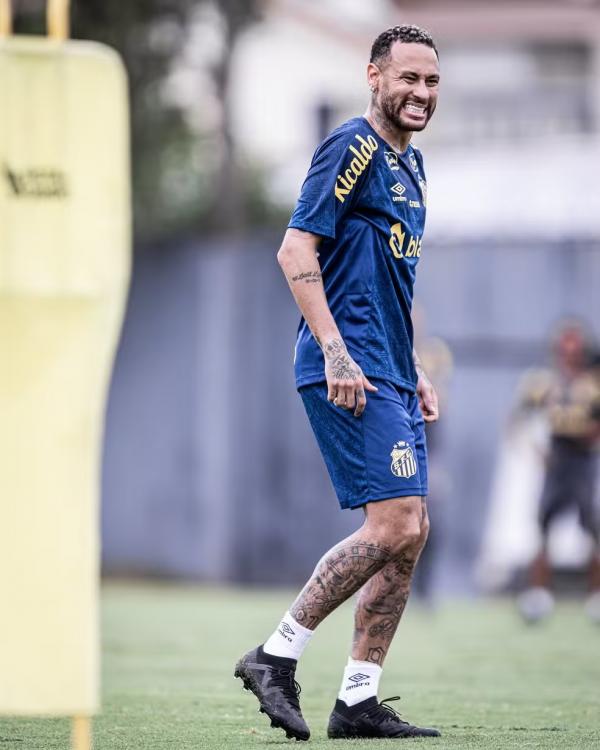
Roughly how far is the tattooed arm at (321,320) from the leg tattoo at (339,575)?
1.52 feet

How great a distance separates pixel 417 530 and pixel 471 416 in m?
12.8

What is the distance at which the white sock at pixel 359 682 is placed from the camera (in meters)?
6.12

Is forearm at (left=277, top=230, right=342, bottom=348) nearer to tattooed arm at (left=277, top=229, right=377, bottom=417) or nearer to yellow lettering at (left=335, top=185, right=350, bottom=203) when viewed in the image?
tattooed arm at (left=277, top=229, right=377, bottom=417)

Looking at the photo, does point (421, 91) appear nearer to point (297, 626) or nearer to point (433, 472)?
point (297, 626)

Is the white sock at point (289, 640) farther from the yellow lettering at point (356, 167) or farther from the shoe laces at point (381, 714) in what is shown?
the yellow lettering at point (356, 167)

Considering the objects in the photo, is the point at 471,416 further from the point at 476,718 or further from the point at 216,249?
the point at 476,718

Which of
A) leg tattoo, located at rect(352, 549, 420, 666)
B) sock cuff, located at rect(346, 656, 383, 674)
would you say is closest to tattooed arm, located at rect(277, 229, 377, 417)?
leg tattoo, located at rect(352, 549, 420, 666)

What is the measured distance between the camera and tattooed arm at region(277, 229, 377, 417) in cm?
582

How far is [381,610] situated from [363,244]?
1.28 meters

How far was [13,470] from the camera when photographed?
450cm

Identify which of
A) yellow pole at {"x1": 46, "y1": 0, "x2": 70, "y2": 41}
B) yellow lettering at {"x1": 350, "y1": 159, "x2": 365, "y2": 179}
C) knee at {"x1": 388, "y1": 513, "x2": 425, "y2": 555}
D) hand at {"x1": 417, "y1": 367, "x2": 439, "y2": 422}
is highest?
yellow pole at {"x1": 46, "y1": 0, "x2": 70, "y2": 41}

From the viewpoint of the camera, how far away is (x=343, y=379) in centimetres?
580

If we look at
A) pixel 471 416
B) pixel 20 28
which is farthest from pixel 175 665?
pixel 20 28

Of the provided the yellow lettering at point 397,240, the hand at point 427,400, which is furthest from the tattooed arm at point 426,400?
the yellow lettering at point 397,240
